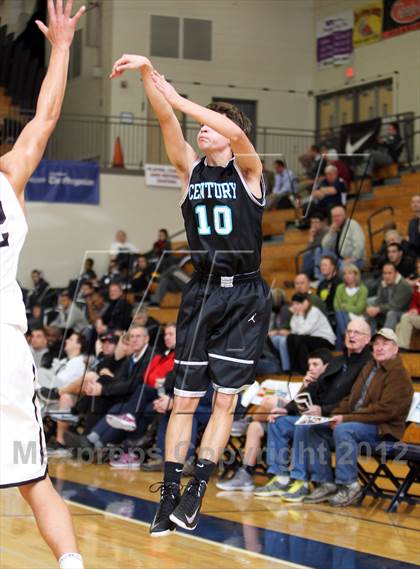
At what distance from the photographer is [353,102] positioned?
22.1 metres

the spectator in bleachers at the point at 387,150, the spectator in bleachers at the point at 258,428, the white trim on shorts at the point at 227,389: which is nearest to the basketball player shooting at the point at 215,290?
the white trim on shorts at the point at 227,389

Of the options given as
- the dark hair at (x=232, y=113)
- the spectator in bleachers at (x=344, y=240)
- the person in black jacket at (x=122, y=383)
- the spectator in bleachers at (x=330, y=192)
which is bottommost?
the person in black jacket at (x=122, y=383)

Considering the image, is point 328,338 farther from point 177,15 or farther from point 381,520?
point 177,15

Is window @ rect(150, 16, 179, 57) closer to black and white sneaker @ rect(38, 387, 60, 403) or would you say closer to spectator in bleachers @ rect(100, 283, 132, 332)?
spectator in bleachers @ rect(100, 283, 132, 332)

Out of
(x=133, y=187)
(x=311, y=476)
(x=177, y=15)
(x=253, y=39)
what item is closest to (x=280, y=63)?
(x=253, y=39)

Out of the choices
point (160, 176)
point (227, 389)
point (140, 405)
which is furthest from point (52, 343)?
point (227, 389)

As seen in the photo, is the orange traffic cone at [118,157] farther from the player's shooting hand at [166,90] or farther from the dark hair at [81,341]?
the player's shooting hand at [166,90]

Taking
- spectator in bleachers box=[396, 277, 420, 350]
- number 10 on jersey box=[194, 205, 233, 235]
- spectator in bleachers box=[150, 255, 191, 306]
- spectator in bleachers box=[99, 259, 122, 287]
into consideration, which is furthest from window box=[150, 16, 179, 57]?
number 10 on jersey box=[194, 205, 233, 235]

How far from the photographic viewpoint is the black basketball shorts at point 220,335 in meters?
5.38

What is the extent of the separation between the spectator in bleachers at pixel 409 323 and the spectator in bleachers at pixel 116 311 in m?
3.39

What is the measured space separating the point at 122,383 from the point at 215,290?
20.2ft

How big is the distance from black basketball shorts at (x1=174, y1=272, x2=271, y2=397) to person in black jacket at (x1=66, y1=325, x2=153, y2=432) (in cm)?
592

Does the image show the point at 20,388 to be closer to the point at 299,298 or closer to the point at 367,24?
the point at 299,298

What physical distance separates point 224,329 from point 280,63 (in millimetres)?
18216
